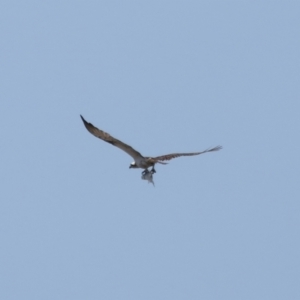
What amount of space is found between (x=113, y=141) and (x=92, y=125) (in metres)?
0.90

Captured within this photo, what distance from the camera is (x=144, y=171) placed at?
21.8 metres

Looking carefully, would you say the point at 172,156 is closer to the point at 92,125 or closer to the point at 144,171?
the point at 144,171

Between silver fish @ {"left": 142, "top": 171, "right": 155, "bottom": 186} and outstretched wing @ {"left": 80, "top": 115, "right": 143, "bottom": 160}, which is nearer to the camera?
outstretched wing @ {"left": 80, "top": 115, "right": 143, "bottom": 160}

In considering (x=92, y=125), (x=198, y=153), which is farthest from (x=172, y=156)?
(x=92, y=125)

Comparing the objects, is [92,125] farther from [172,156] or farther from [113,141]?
[172,156]

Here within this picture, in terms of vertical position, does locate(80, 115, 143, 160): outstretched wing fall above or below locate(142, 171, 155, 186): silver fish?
above

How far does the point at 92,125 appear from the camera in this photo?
21094 mm

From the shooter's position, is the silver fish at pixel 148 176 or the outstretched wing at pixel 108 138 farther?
the silver fish at pixel 148 176

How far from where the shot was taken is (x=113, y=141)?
69.1 ft

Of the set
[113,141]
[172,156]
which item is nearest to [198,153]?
[172,156]

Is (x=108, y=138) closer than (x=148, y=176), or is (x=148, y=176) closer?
(x=108, y=138)

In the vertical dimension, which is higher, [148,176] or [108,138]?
[108,138]

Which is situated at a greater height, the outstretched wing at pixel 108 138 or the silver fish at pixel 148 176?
the outstretched wing at pixel 108 138

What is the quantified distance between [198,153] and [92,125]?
12.2 feet
